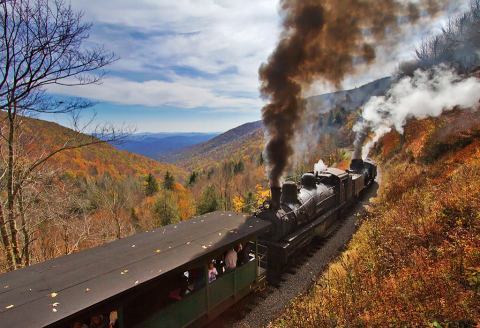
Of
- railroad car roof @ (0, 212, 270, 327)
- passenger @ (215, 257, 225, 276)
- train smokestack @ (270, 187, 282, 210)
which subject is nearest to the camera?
railroad car roof @ (0, 212, 270, 327)

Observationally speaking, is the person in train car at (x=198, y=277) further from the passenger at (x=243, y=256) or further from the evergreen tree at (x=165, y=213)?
the evergreen tree at (x=165, y=213)

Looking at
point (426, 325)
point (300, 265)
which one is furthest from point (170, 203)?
point (426, 325)

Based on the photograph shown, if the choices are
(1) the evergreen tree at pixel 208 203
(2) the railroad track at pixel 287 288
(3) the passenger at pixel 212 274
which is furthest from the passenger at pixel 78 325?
(1) the evergreen tree at pixel 208 203

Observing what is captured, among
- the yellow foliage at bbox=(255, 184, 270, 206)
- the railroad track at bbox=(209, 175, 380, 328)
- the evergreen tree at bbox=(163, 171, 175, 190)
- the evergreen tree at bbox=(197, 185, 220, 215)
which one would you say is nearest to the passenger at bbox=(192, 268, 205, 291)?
the railroad track at bbox=(209, 175, 380, 328)

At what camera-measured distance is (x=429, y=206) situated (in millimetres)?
9258

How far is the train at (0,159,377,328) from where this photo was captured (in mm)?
4469

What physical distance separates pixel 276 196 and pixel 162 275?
5.87 meters

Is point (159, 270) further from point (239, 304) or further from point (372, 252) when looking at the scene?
point (372, 252)

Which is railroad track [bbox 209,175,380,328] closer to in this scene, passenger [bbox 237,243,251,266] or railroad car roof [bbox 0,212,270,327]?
passenger [bbox 237,243,251,266]

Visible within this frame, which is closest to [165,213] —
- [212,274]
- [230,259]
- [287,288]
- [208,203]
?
[208,203]

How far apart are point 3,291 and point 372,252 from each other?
887cm

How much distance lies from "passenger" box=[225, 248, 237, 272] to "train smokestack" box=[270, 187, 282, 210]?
295 cm

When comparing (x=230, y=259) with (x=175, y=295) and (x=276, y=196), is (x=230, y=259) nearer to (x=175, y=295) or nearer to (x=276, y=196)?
(x=175, y=295)

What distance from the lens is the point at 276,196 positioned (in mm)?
10508
